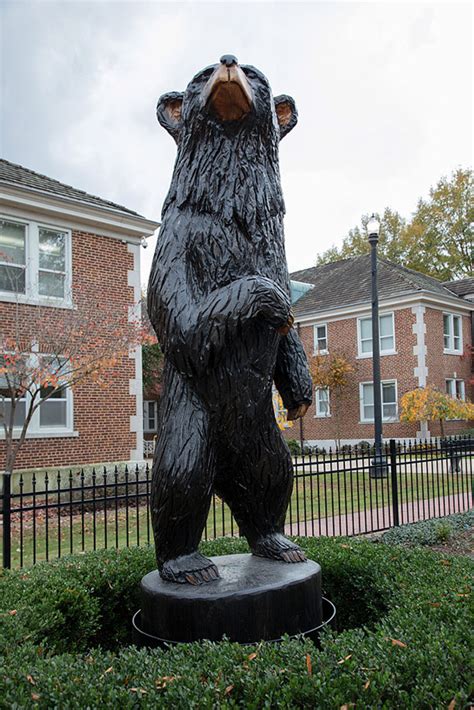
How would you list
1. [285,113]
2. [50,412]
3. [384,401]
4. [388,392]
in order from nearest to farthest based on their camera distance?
[285,113] < [50,412] < [388,392] < [384,401]

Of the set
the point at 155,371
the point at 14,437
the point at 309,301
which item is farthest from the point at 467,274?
the point at 14,437

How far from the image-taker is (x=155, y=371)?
26578 mm

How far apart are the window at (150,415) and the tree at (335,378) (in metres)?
11.1

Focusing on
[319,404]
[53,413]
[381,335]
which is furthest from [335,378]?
[53,413]

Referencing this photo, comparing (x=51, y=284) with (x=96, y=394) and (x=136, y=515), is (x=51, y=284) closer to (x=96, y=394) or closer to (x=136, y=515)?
(x=96, y=394)

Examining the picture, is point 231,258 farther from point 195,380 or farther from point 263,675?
point 263,675

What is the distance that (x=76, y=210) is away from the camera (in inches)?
492

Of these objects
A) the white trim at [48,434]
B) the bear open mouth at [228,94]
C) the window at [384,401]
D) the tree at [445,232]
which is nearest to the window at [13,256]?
the white trim at [48,434]

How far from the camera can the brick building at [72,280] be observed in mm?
11805

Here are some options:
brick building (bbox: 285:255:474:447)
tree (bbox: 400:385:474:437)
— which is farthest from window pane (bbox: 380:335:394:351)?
tree (bbox: 400:385:474:437)

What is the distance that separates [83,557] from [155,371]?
2235 centimetres

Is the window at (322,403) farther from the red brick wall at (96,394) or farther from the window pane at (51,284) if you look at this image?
the window pane at (51,284)

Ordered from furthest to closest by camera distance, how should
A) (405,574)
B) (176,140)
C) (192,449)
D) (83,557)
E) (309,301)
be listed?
(309,301)
(83,557)
(405,574)
(176,140)
(192,449)

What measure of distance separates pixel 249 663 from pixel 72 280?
36.5 ft
